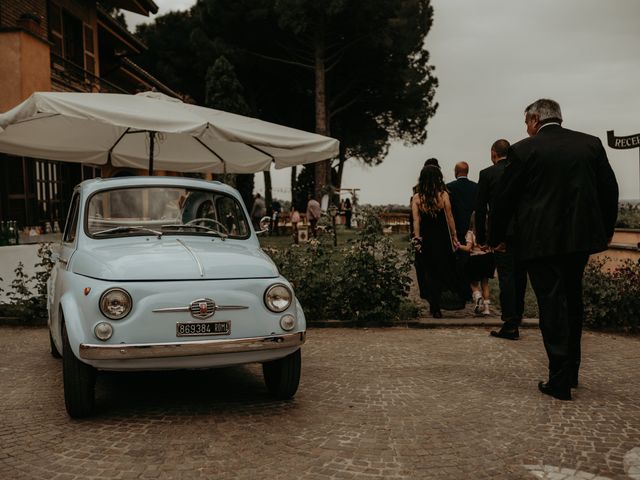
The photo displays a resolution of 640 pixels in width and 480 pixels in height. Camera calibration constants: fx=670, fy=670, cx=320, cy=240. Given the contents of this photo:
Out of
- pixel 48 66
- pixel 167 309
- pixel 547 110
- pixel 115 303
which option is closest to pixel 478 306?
pixel 547 110

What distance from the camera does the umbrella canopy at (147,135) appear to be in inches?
280

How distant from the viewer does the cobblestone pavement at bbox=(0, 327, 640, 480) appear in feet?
12.1

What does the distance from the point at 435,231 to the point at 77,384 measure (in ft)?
17.0

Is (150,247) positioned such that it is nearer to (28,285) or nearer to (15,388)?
(15,388)

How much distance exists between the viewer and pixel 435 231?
8.46m

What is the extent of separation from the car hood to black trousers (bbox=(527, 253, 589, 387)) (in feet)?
6.54

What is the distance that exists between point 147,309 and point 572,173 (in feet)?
10.3

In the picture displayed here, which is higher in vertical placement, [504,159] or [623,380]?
[504,159]

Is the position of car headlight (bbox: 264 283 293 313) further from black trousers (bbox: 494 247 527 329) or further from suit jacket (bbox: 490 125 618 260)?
black trousers (bbox: 494 247 527 329)

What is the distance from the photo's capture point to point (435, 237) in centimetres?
847

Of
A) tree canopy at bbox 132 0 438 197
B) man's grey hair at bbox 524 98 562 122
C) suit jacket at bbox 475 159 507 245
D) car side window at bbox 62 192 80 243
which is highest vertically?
tree canopy at bbox 132 0 438 197

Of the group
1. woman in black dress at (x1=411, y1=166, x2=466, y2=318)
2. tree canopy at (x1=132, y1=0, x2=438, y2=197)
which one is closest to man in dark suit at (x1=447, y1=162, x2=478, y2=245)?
woman in black dress at (x1=411, y1=166, x2=466, y2=318)

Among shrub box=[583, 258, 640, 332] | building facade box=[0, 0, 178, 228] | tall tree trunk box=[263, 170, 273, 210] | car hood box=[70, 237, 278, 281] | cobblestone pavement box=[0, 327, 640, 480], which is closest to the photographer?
cobblestone pavement box=[0, 327, 640, 480]

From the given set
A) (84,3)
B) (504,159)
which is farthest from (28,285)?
(84,3)
